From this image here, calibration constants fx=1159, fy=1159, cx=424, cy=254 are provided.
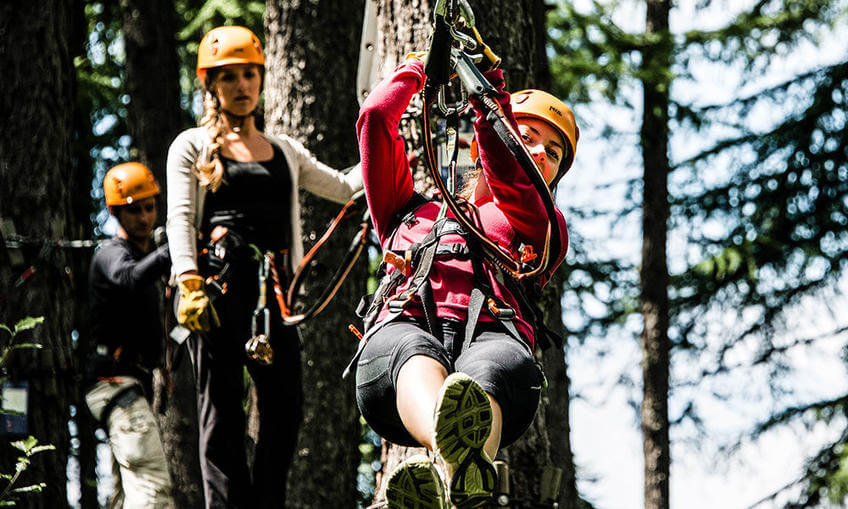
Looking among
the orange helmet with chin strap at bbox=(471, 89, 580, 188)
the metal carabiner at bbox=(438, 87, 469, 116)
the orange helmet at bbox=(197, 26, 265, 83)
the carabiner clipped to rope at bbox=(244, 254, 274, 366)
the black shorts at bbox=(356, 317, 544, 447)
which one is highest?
the orange helmet at bbox=(197, 26, 265, 83)

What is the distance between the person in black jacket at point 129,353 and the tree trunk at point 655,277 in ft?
28.3

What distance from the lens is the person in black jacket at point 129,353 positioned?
5902 millimetres

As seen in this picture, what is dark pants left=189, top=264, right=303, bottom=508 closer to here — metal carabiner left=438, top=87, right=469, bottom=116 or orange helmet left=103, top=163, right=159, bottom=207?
orange helmet left=103, top=163, right=159, bottom=207

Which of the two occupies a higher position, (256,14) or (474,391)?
(256,14)

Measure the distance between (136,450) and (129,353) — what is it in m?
0.56

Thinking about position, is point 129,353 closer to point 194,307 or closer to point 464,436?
point 194,307

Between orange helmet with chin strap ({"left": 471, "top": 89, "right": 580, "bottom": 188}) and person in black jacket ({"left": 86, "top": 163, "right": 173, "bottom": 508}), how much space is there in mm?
2178

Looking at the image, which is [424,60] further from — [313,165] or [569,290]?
[569,290]

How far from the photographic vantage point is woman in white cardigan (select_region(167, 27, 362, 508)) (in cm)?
525

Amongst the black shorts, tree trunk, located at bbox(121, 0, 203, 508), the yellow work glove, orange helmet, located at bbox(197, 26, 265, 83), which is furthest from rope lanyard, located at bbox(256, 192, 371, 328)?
tree trunk, located at bbox(121, 0, 203, 508)

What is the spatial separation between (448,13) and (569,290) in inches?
432

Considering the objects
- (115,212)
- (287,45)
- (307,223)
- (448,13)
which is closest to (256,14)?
(287,45)

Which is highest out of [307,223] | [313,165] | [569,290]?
[569,290]

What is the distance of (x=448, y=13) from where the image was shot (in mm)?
4055
